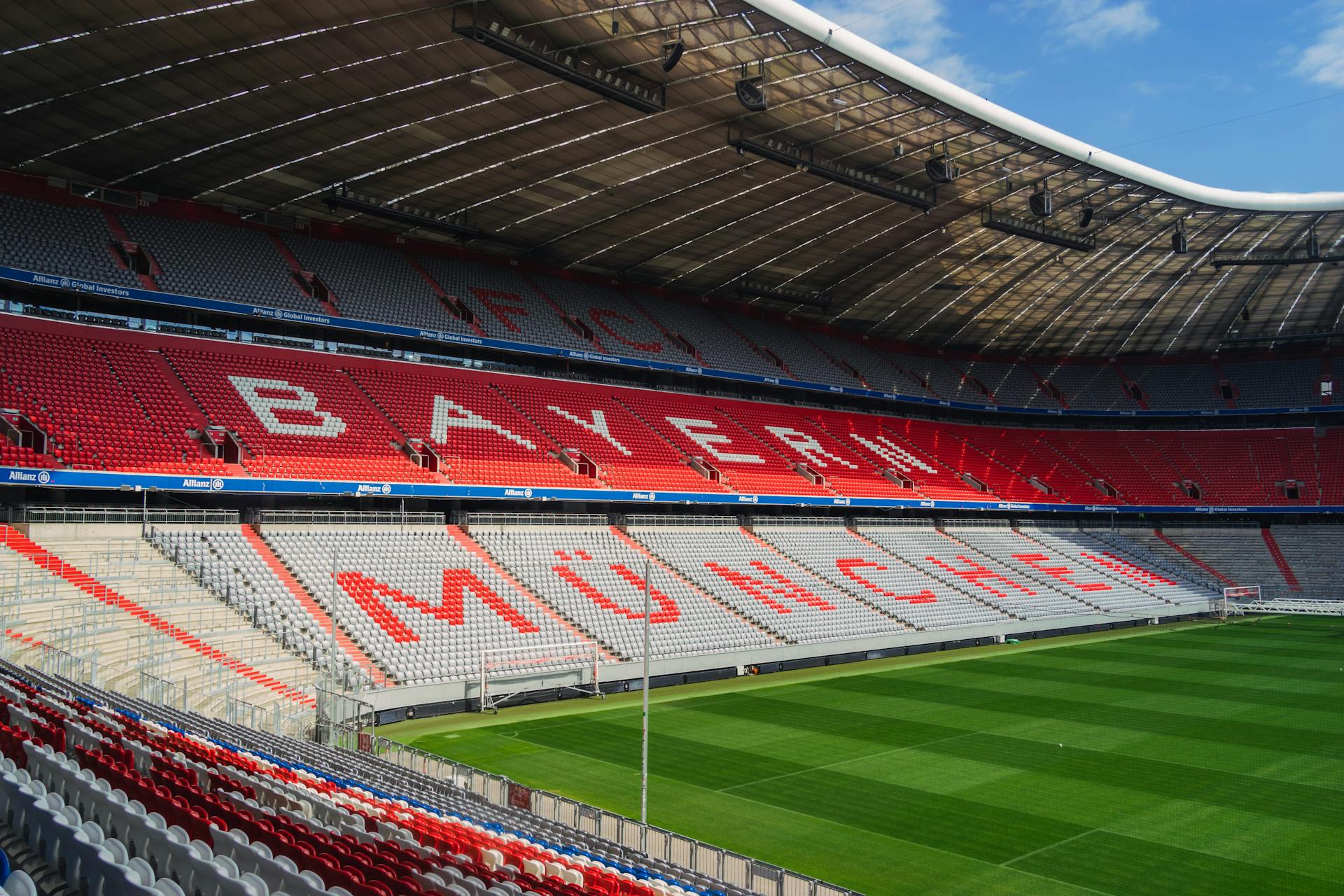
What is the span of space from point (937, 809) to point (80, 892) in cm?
1409

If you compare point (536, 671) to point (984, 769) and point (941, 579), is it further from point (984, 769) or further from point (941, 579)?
point (941, 579)

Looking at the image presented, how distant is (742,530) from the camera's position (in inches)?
1713

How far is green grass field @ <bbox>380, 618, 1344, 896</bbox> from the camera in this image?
14.7 metres

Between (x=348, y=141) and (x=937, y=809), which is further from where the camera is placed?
(x=348, y=141)

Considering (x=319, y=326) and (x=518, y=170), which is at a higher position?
(x=518, y=170)

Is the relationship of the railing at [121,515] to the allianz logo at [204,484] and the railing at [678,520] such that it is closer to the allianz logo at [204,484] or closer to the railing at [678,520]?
the allianz logo at [204,484]

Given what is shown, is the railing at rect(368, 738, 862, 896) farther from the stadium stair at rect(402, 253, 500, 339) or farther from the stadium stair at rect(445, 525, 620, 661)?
the stadium stair at rect(402, 253, 500, 339)

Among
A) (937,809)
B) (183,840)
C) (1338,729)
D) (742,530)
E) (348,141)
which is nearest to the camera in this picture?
(183,840)

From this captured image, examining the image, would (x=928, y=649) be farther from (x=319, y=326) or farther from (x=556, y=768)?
(x=319, y=326)

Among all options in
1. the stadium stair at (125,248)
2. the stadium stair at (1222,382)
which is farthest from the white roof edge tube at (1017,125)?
the stadium stair at (1222,382)

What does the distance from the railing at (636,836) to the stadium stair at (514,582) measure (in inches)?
489

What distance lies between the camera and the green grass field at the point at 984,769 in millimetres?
14680

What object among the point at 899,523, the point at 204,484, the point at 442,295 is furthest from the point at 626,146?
the point at 899,523

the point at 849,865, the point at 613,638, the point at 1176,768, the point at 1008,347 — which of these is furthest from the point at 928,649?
the point at 1008,347
